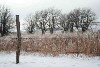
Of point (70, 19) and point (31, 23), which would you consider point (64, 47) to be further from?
point (31, 23)

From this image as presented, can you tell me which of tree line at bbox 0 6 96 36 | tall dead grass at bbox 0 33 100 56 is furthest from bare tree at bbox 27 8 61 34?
tall dead grass at bbox 0 33 100 56

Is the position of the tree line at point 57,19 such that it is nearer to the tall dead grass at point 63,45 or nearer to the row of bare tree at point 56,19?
the row of bare tree at point 56,19

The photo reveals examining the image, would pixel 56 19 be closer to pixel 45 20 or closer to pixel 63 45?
pixel 45 20

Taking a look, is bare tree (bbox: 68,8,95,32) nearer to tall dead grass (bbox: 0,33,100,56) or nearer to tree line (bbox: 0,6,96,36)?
tree line (bbox: 0,6,96,36)

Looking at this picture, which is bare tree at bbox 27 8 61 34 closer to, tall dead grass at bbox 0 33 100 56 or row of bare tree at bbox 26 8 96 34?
row of bare tree at bbox 26 8 96 34

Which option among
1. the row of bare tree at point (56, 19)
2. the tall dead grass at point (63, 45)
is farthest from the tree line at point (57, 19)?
the tall dead grass at point (63, 45)

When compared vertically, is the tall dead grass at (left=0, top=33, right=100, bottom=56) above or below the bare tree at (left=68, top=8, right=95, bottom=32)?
below

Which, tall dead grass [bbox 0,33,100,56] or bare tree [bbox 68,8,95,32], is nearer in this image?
tall dead grass [bbox 0,33,100,56]

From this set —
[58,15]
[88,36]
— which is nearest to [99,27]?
[88,36]

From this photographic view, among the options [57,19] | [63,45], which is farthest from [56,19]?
[63,45]

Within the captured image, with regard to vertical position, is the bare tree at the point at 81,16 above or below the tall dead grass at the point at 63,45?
above

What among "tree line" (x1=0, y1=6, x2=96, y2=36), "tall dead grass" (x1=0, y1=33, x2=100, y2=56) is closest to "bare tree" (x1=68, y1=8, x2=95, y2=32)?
"tree line" (x1=0, y1=6, x2=96, y2=36)

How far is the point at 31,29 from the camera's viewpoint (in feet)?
197

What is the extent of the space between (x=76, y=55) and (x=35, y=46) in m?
2.95
